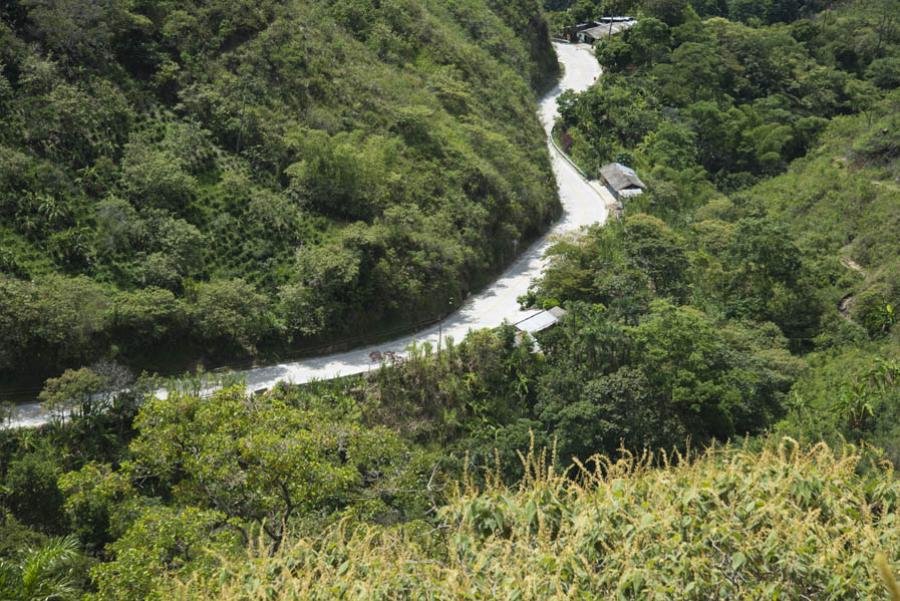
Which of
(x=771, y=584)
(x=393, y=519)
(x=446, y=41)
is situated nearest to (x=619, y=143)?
(x=446, y=41)

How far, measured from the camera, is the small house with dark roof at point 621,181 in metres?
44.0

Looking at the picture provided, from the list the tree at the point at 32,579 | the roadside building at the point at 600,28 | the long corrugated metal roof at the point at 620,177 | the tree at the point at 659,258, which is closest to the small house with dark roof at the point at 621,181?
the long corrugated metal roof at the point at 620,177

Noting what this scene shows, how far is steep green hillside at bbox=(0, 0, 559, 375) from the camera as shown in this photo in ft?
84.4

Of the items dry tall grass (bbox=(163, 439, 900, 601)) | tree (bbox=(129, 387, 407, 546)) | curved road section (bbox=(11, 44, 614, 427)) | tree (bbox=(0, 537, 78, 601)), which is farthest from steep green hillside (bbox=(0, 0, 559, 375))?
dry tall grass (bbox=(163, 439, 900, 601))

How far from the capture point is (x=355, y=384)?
86.4 ft

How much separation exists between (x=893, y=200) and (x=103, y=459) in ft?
124

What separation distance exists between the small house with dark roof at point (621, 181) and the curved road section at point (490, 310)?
2.04 feet

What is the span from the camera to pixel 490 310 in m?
32.7

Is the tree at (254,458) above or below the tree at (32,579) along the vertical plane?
below

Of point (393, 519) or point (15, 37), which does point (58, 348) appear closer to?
point (393, 519)

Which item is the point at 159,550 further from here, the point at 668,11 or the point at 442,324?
the point at 668,11

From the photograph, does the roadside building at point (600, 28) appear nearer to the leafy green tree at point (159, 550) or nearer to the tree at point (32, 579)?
the leafy green tree at point (159, 550)

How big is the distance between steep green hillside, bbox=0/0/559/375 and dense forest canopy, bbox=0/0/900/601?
126 millimetres

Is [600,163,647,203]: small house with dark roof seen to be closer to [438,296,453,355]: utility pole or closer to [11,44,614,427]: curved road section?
[11,44,614,427]: curved road section
